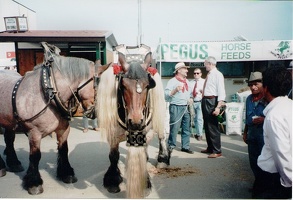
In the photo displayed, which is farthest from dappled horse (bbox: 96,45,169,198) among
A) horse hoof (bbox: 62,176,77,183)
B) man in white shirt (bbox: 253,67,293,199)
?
man in white shirt (bbox: 253,67,293,199)

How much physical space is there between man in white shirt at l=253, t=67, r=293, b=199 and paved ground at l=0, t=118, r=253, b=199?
1.10m

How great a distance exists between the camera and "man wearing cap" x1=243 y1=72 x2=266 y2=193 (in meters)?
2.93

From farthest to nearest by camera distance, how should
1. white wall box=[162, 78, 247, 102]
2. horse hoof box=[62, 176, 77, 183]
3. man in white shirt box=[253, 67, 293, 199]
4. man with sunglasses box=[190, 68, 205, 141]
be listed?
white wall box=[162, 78, 247, 102], man with sunglasses box=[190, 68, 205, 141], horse hoof box=[62, 176, 77, 183], man in white shirt box=[253, 67, 293, 199]

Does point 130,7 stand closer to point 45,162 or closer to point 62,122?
point 62,122

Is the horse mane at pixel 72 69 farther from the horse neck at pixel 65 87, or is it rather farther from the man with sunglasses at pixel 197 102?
the man with sunglasses at pixel 197 102

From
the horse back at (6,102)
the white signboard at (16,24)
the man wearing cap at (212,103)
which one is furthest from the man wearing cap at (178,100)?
the white signboard at (16,24)

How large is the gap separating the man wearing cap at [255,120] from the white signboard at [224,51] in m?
3.13

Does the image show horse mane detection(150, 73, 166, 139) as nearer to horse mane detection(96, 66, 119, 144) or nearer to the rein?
horse mane detection(96, 66, 119, 144)

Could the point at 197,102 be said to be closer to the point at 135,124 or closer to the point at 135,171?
the point at 135,171

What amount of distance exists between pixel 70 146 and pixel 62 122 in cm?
223

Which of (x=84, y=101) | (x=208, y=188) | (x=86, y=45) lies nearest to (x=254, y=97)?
(x=208, y=188)

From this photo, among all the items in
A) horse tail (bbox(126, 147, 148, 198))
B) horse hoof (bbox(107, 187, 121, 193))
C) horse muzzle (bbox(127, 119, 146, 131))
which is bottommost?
horse hoof (bbox(107, 187, 121, 193))

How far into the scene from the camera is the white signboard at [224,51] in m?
5.92

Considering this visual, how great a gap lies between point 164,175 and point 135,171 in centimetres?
125
